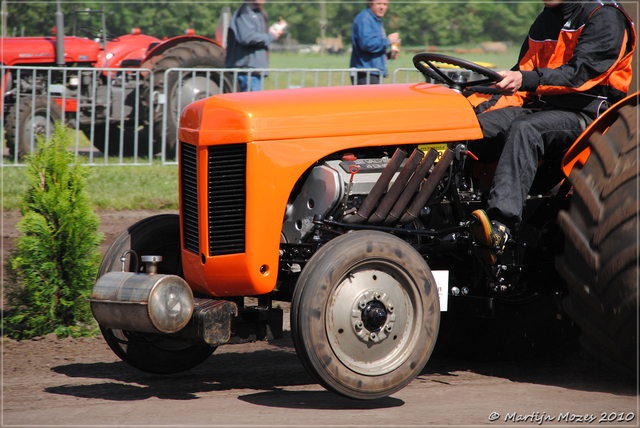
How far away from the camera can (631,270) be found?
3.04 meters

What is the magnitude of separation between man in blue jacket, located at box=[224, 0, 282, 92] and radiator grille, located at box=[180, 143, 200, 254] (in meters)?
6.47

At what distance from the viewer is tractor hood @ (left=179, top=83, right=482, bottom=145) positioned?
360 cm

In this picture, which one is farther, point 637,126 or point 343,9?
point 343,9

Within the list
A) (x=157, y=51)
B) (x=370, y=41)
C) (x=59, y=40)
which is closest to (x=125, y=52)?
(x=157, y=51)

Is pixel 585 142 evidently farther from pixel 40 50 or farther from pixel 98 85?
pixel 40 50

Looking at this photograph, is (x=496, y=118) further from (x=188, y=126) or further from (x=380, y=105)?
(x=188, y=126)

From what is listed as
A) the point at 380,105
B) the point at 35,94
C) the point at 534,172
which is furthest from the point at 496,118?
the point at 35,94

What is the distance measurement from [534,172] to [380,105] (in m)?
0.86

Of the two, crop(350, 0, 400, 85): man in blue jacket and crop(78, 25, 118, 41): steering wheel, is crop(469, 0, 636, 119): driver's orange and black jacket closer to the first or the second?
crop(350, 0, 400, 85): man in blue jacket

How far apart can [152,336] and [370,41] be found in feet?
22.0

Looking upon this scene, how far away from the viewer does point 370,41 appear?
9906 millimetres

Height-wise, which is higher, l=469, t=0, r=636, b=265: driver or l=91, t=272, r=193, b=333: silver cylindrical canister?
l=469, t=0, r=636, b=265: driver

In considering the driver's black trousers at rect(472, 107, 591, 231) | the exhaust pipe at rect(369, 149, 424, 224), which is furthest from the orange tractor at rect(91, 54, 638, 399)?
the driver's black trousers at rect(472, 107, 591, 231)

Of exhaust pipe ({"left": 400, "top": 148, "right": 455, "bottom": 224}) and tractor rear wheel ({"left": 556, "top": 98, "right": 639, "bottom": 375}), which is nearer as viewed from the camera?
tractor rear wheel ({"left": 556, "top": 98, "right": 639, "bottom": 375})
